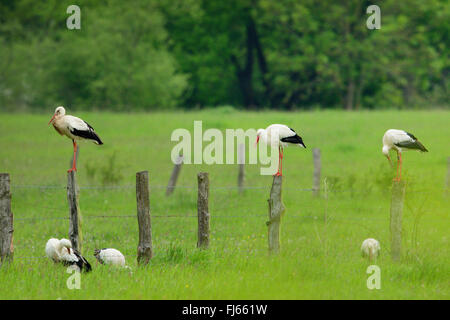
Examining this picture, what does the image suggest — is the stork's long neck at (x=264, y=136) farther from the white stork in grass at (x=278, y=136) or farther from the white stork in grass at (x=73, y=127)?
the white stork in grass at (x=73, y=127)

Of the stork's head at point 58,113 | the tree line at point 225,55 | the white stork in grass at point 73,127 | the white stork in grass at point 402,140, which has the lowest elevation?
the white stork in grass at point 402,140

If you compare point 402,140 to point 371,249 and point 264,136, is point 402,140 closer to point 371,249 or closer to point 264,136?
point 371,249

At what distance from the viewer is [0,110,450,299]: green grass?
10.2 m

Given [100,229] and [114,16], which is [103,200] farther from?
[114,16]

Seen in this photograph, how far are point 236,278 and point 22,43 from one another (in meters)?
59.9

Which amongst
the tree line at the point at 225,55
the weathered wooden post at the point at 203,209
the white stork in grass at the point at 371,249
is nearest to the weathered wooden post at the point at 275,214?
the weathered wooden post at the point at 203,209

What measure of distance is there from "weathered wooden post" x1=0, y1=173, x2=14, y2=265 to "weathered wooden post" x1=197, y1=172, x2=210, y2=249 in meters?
2.98

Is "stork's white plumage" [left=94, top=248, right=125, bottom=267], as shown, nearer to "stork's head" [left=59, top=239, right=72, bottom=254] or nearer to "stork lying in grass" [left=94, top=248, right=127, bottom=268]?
"stork lying in grass" [left=94, top=248, right=127, bottom=268]

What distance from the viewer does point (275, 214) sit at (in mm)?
11852

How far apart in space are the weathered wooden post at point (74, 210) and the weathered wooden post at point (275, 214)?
3.10m

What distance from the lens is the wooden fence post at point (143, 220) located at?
444 inches

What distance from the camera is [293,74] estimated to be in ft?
222

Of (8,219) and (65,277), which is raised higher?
(8,219)

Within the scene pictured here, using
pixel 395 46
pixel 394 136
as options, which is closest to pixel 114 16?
pixel 395 46
